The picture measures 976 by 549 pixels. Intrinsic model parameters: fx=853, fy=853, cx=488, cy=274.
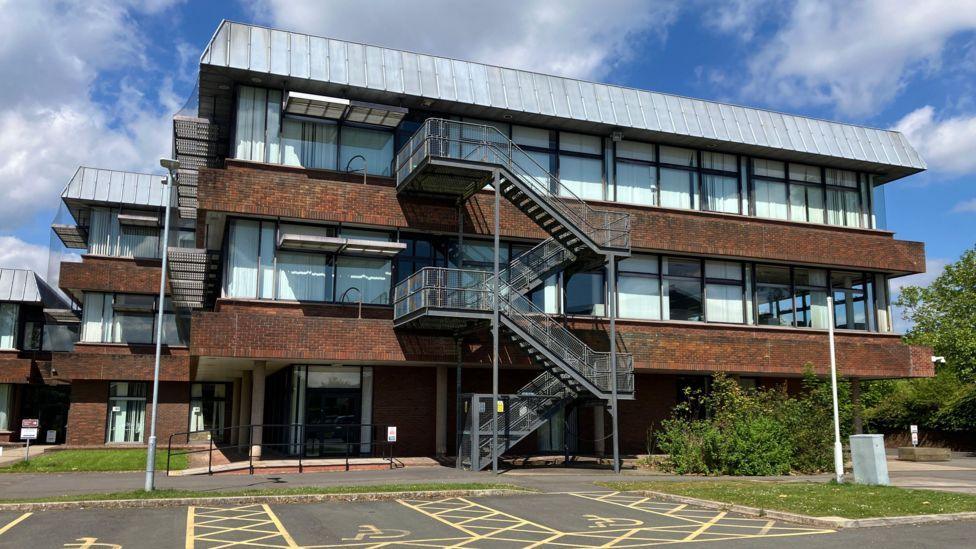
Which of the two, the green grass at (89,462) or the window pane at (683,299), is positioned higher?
the window pane at (683,299)

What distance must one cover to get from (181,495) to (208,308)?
19.4m

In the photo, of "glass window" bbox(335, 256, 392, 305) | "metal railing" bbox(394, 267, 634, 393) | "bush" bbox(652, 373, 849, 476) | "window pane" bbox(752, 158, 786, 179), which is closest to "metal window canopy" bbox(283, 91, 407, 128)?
"glass window" bbox(335, 256, 392, 305)

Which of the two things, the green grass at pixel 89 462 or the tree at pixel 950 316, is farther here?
the tree at pixel 950 316

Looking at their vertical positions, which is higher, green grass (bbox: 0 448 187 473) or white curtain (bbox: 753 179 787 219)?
white curtain (bbox: 753 179 787 219)

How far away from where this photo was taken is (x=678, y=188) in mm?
29812

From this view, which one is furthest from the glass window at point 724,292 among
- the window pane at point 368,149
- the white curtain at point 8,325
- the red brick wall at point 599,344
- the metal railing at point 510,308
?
the white curtain at point 8,325

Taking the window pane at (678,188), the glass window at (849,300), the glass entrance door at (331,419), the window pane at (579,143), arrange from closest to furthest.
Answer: the glass entrance door at (331,419) → the window pane at (579,143) → the window pane at (678,188) → the glass window at (849,300)

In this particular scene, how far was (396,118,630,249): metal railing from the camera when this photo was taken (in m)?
23.2

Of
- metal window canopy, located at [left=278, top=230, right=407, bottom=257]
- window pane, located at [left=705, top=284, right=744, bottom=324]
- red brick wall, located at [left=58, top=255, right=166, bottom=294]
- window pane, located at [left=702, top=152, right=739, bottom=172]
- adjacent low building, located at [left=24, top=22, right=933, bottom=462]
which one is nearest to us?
adjacent low building, located at [left=24, top=22, right=933, bottom=462]

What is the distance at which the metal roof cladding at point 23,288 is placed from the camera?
43.3 meters

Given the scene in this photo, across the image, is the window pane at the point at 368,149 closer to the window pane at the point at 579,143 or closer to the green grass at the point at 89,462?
the window pane at the point at 579,143

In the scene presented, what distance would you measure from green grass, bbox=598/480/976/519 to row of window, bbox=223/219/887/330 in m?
9.07

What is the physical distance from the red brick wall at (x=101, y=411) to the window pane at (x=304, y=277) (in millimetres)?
15809

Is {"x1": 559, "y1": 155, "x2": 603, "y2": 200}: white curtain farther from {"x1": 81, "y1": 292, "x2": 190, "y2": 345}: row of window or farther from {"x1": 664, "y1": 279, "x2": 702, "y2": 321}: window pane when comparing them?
{"x1": 81, "y1": 292, "x2": 190, "y2": 345}: row of window
